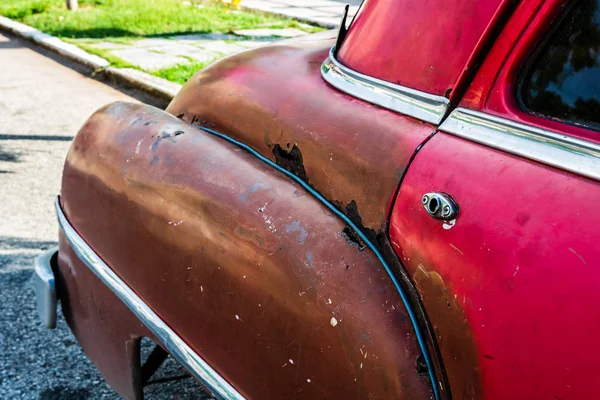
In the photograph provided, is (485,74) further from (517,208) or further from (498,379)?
(498,379)

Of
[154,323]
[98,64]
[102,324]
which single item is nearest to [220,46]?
[98,64]

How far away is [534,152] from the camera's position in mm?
1124

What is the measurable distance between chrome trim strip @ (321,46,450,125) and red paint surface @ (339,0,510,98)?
1 cm

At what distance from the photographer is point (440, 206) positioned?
118 cm

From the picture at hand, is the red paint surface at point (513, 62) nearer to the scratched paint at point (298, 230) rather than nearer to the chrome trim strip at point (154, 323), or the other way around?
the scratched paint at point (298, 230)

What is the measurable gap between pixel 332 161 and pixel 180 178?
0.39 m

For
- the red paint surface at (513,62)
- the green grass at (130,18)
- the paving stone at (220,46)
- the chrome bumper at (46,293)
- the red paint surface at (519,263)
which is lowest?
the green grass at (130,18)

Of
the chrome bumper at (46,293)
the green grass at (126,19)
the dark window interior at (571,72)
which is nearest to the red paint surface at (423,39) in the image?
the dark window interior at (571,72)

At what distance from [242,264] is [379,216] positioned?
1.01ft

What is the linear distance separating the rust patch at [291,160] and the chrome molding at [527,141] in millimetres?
361

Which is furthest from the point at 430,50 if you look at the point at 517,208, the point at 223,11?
the point at 223,11

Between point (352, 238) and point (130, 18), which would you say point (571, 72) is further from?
point (130, 18)

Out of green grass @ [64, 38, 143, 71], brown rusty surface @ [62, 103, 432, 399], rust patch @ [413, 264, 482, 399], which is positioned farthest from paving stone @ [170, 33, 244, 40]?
rust patch @ [413, 264, 482, 399]

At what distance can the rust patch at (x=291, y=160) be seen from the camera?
5.06ft
